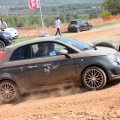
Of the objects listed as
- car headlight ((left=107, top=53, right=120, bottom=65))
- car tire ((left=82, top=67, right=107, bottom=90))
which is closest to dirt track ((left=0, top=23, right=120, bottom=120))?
car tire ((left=82, top=67, right=107, bottom=90))

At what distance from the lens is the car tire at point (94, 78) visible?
8883 mm

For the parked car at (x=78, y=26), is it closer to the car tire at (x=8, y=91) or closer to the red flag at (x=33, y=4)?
the red flag at (x=33, y=4)

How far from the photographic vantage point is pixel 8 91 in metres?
9.43

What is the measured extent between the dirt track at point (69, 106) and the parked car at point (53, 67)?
1.02 ft

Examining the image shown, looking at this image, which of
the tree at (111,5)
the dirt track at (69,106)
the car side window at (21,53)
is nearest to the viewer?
the dirt track at (69,106)

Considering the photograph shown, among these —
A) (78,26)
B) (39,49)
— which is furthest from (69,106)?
(78,26)

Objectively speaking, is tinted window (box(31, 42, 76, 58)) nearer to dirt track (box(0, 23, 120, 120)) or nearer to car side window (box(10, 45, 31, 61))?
car side window (box(10, 45, 31, 61))

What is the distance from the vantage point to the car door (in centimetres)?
903

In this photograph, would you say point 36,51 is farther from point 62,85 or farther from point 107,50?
point 107,50

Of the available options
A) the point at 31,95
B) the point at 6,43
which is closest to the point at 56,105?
the point at 31,95

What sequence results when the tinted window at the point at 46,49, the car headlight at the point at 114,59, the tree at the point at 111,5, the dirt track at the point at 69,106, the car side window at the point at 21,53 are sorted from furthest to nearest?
the tree at the point at 111,5
the car side window at the point at 21,53
the tinted window at the point at 46,49
the car headlight at the point at 114,59
the dirt track at the point at 69,106

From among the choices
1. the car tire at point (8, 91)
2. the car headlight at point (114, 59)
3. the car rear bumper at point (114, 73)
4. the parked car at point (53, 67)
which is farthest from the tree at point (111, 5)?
the car tire at point (8, 91)

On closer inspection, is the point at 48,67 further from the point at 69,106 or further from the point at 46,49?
the point at 69,106

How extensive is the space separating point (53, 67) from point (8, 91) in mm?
1485
